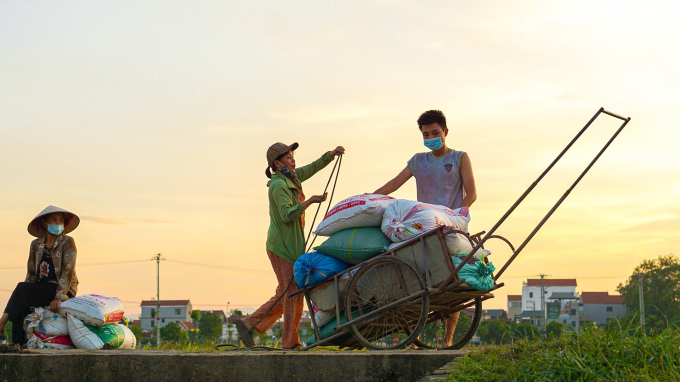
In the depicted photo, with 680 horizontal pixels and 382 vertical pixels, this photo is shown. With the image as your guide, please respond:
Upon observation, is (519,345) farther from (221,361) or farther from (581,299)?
(581,299)

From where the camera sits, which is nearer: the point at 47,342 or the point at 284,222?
the point at 284,222

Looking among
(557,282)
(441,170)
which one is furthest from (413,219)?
(557,282)

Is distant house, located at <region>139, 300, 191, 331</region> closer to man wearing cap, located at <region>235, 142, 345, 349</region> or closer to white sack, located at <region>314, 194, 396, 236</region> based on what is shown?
man wearing cap, located at <region>235, 142, 345, 349</region>

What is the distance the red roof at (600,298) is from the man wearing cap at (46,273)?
114 meters

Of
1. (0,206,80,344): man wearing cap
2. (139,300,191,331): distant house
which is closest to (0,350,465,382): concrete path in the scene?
(0,206,80,344): man wearing cap

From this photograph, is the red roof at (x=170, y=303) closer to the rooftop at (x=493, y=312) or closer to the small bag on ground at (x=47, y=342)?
the rooftop at (x=493, y=312)

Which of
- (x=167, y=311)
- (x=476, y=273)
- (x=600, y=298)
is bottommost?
(x=167, y=311)

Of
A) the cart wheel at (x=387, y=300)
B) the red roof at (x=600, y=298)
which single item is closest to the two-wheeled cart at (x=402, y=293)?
the cart wheel at (x=387, y=300)

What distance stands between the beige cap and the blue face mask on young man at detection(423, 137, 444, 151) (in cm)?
128

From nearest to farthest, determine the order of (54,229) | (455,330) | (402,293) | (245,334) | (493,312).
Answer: (402,293) < (455,330) < (245,334) < (54,229) < (493,312)

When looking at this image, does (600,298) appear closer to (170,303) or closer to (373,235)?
(170,303)

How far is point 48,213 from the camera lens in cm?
754

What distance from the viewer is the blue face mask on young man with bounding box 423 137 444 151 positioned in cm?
660

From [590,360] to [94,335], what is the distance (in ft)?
17.4
